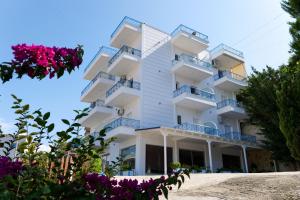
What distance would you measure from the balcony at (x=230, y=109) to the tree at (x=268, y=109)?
136 cm

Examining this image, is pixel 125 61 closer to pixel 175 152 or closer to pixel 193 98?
pixel 193 98

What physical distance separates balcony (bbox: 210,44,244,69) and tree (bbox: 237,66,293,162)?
551 centimetres

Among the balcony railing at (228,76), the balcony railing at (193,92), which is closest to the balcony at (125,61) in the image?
the balcony railing at (193,92)

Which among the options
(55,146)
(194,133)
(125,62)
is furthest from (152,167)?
(55,146)

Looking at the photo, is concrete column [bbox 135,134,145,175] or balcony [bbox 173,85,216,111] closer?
concrete column [bbox 135,134,145,175]

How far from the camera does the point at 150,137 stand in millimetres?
20922

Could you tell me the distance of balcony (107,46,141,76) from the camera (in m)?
22.7

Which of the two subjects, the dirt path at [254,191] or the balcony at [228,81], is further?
the balcony at [228,81]

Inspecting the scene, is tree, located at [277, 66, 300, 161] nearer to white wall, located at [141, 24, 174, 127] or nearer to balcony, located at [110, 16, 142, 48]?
white wall, located at [141, 24, 174, 127]

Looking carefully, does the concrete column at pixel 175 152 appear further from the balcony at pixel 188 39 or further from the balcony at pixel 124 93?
the balcony at pixel 188 39

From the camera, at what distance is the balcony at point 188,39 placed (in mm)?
25536

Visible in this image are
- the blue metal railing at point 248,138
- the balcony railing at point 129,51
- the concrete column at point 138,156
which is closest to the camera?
the concrete column at point 138,156

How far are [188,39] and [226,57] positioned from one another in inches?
254

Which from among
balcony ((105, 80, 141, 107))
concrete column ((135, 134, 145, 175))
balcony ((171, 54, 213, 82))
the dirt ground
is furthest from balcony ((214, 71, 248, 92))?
the dirt ground
